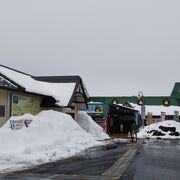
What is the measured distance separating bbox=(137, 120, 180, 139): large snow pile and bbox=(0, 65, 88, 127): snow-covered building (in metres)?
9.33

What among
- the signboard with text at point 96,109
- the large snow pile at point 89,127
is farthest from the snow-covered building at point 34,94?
the signboard with text at point 96,109

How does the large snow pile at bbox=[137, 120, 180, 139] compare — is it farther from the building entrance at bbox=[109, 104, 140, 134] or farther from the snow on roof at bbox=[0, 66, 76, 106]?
the snow on roof at bbox=[0, 66, 76, 106]

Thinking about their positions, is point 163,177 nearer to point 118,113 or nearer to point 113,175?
point 113,175

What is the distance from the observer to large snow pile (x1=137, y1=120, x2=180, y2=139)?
43844mm

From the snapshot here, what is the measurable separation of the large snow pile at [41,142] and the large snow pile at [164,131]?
17.2 m

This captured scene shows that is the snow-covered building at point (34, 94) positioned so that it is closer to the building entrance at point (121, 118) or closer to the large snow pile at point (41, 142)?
the large snow pile at point (41, 142)

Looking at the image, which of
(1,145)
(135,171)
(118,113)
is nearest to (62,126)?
(1,145)

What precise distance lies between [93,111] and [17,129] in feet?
93.6

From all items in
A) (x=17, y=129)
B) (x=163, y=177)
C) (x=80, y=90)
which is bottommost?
(x=163, y=177)

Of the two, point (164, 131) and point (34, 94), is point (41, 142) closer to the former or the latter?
point (34, 94)

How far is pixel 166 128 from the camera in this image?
4584 cm

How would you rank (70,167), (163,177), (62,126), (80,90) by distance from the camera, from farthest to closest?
1. (80,90)
2. (62,126)
3. (70,167)
4. (163,177)

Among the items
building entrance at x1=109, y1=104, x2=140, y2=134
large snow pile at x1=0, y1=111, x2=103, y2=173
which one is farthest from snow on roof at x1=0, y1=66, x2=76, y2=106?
building entrance at x1=109, y1=104, x2=140, y2=134

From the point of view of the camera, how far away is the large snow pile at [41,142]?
16.1 meters
